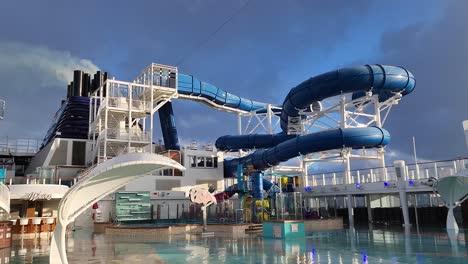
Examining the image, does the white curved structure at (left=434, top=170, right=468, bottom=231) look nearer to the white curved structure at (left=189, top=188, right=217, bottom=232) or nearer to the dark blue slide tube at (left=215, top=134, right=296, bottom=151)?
the white curved structure at (left=189, top=188, right=217, bottom=232)

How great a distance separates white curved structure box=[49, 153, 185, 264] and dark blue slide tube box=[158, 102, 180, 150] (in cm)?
3135

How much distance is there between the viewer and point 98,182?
9.05 meters

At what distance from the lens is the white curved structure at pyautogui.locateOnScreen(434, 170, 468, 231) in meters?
20.7

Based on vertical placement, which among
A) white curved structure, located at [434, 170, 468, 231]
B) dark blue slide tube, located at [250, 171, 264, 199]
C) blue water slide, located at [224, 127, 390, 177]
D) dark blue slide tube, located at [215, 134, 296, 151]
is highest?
dark blue slide tube, located at [215, 134, 296, 151]

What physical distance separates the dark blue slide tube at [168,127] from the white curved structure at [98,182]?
103 ft

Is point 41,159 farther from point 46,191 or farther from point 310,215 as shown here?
point 310,215

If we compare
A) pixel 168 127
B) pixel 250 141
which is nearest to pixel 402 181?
pixel 250 141

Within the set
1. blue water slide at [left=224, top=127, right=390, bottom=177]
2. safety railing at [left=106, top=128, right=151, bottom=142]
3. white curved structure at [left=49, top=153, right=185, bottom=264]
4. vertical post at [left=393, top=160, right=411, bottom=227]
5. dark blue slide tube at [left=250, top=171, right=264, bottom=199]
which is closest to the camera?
white curved structure at [left=49, top=153, right=185, bottom=264]

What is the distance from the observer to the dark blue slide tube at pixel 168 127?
134 feet

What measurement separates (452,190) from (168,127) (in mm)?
27653

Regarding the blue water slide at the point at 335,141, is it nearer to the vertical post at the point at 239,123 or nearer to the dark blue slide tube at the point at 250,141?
the dark blue slide tube at the point at 250,141

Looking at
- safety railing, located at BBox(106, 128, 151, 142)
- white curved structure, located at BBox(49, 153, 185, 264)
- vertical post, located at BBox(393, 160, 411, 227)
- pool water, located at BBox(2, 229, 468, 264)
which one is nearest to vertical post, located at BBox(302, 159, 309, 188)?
vertical post, located at BBox(393, 160, 411, 227)

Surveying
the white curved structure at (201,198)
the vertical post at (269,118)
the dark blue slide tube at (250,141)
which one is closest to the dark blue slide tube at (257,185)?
the white curved structure at (201,198)

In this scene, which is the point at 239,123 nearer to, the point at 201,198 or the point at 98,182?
the point at 201,198
